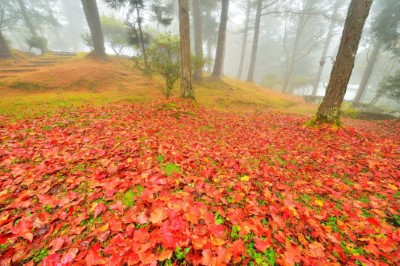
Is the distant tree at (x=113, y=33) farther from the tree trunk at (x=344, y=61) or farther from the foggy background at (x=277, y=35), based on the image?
the tree trunk at (x=344, y=61)

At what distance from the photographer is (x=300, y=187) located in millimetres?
2805

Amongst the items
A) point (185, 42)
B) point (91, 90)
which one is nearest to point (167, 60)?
point (185, 42)

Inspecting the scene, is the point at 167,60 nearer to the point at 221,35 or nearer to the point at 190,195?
the point at 190,195

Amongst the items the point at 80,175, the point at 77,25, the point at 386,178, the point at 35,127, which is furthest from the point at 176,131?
the point at 77,25

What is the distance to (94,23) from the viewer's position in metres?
13.3

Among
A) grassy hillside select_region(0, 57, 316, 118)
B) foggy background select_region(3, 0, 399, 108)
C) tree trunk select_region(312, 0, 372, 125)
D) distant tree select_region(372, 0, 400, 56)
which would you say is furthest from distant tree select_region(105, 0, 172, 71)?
distant tree select_region(372, 0, 400, 56)

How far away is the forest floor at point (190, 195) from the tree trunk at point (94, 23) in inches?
425

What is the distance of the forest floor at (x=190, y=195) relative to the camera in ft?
5.32

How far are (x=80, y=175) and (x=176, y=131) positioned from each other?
8.14ft

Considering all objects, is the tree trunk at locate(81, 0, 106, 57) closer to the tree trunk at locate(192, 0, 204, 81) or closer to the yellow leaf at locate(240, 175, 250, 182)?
the tree trunk at locate(192, 0, 204, 81)

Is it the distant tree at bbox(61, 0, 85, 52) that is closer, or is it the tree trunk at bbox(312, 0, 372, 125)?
the tree trunk at bbox(312, 0, 372, 125)

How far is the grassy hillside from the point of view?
6992mm

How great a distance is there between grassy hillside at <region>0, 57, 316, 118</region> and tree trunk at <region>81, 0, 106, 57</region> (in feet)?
3.93

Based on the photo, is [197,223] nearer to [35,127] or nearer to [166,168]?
[166,168]
